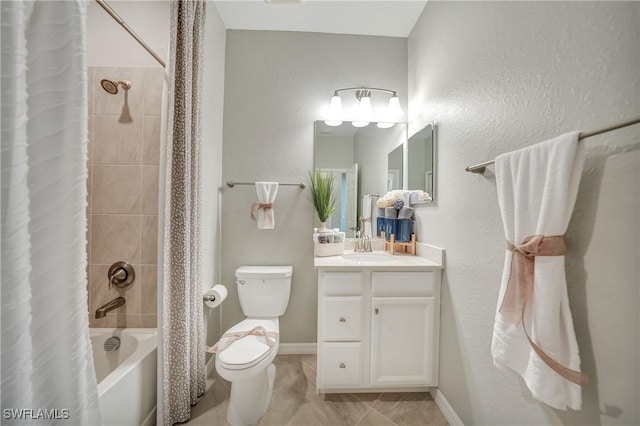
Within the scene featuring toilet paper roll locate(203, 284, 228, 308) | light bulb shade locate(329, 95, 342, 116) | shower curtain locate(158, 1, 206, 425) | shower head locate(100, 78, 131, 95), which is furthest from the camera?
light bulb shade locate(329, 95, 342, 116)

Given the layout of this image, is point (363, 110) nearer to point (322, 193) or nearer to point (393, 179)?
point (393, 179)

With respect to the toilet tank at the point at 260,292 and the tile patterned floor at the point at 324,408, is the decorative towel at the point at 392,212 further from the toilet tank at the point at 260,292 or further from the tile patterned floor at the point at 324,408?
the tile patterned floor at the point at 324,408

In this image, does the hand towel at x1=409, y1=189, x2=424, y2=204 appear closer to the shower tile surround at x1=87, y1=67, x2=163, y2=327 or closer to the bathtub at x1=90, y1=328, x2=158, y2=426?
the shower tile surround at x1=87, y1=67, x2=163, y2=327

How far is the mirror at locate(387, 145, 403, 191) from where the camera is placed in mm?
1983

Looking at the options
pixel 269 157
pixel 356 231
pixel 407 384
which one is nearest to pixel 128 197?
pixel 269 157

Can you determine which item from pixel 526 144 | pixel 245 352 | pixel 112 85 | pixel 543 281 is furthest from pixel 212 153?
pixel 543 281

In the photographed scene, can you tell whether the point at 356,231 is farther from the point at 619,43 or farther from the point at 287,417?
the point at 619,43

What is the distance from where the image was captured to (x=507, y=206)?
0.84 meters

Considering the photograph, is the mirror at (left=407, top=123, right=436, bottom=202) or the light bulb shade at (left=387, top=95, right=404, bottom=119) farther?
the light bulb shade at (left=387, top=95, right=404, bottom=119)

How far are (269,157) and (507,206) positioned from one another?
5.38ft

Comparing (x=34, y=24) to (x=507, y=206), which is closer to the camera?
(x=34, y=24)

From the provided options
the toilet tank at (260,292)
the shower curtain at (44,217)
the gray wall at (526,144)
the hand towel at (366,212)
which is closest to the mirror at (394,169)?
the hand towel at (366,212)

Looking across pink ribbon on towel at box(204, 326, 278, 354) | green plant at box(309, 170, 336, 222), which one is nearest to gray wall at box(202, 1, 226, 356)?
pink ribbon on towel at box(204, 326, 278, 354)

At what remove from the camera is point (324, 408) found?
4.59 feet
